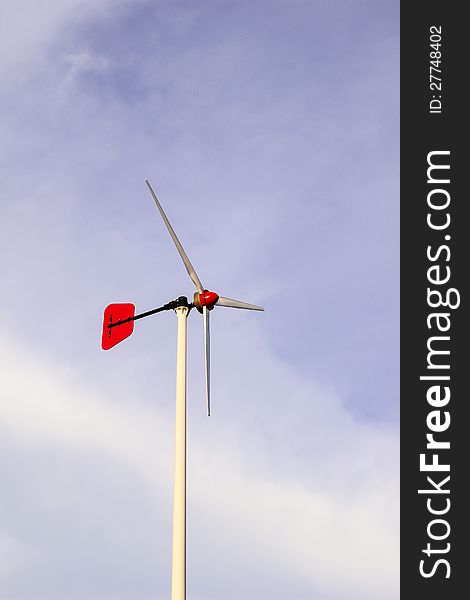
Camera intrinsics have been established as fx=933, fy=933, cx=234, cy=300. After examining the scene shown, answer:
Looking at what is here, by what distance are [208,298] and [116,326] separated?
502cm

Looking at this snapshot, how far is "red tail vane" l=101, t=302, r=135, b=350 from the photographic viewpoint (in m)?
43.0

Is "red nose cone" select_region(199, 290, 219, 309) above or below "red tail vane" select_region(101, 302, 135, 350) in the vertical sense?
above

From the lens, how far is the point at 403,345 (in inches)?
1805

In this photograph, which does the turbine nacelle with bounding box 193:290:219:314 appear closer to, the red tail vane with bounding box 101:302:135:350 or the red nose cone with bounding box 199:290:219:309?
the red nose cone with bounding box 199:290:219:309

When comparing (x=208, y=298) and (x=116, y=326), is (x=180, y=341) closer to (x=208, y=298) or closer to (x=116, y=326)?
(x=208, y=298)

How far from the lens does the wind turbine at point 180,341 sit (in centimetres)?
3334

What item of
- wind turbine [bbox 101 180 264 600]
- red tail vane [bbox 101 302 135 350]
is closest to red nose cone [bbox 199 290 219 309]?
wind turbine [bbox 101 180 264 600]

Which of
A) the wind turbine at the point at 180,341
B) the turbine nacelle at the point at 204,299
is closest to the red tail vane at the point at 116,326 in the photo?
the wind turbine at the point at 180,341

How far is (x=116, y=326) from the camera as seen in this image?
43375 millimetres

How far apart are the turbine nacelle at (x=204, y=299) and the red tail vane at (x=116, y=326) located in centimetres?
349

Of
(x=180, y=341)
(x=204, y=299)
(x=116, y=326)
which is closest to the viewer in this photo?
(x=180, y=341)

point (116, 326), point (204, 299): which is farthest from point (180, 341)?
point (116, 326)

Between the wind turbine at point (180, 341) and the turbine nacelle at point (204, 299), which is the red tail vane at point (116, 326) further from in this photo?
the turbine nacelle at point (204, 299)

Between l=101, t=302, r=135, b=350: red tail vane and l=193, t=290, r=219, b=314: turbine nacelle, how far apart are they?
11.4ft
